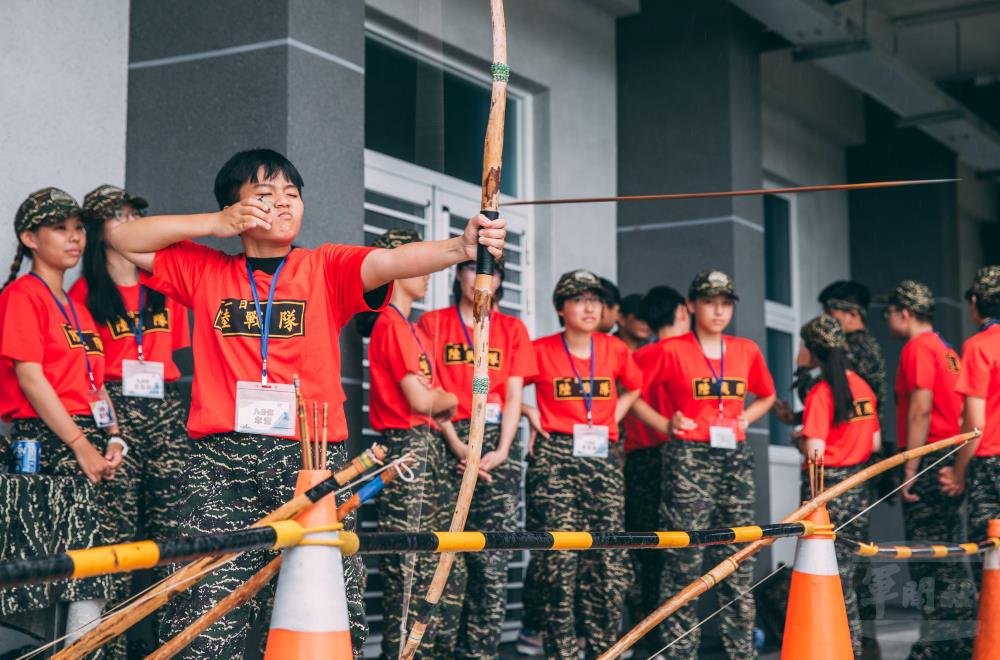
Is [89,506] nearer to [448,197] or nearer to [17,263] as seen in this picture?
[17,263]

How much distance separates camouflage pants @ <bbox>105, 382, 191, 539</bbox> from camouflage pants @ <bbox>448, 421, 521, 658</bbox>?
1004 mm

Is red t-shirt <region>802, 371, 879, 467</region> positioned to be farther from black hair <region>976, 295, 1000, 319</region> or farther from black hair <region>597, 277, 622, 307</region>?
black hair <region>597, 277, 622, 307</region>

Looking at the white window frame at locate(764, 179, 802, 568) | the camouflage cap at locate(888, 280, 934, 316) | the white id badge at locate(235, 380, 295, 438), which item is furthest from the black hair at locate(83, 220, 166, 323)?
the white window frame at locate(764, 179, 802, 568)

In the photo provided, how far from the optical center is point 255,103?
13.3 ft

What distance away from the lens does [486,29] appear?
301 centimetres

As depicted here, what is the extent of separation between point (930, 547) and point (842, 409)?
4.95 ft

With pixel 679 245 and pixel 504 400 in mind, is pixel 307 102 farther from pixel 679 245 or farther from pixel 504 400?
pixel 679 245

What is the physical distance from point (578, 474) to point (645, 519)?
93cm

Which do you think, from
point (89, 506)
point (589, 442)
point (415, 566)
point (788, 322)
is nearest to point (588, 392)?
point (589, 442)

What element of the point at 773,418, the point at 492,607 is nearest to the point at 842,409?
the point at 492,607

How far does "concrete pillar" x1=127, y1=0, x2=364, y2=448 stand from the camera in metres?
4.04

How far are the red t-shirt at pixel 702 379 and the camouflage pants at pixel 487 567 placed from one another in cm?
89

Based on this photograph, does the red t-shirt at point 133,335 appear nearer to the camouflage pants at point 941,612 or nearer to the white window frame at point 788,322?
the camouflage pants at point 941,612

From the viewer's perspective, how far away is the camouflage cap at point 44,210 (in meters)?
3.69
